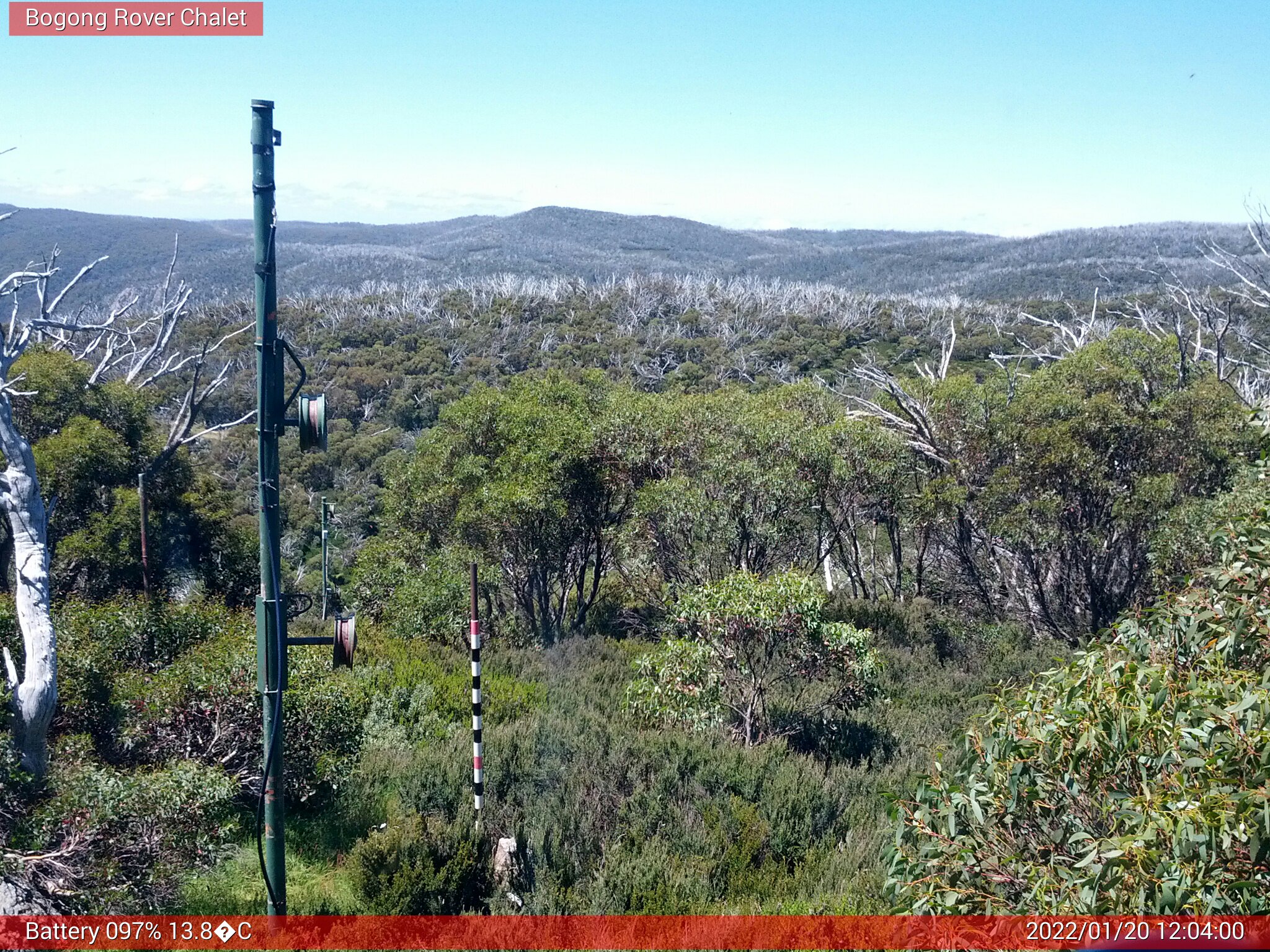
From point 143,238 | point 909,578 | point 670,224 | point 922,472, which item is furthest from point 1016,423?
point 670,224

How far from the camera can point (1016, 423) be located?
484 inches

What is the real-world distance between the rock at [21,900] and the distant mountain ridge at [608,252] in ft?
128

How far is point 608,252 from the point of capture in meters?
93.4

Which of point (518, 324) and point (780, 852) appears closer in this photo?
point (780, 852)

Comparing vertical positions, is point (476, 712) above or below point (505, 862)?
above

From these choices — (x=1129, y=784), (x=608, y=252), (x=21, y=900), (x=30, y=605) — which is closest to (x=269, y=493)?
(x=21, y=900)

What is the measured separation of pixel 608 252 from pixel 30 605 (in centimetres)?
9027

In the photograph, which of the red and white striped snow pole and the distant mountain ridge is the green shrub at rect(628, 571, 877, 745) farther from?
the distant mountain ridge

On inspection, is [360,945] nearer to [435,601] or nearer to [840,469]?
[435,601]

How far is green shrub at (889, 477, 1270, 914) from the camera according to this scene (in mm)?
2727

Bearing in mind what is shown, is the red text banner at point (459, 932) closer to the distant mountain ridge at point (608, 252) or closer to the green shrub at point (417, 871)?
the green shrub at point (417, 871)

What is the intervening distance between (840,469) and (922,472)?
7.25ft

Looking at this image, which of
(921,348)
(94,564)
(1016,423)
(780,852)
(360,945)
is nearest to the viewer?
(360,945)

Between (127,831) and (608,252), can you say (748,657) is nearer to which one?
(127,831)
